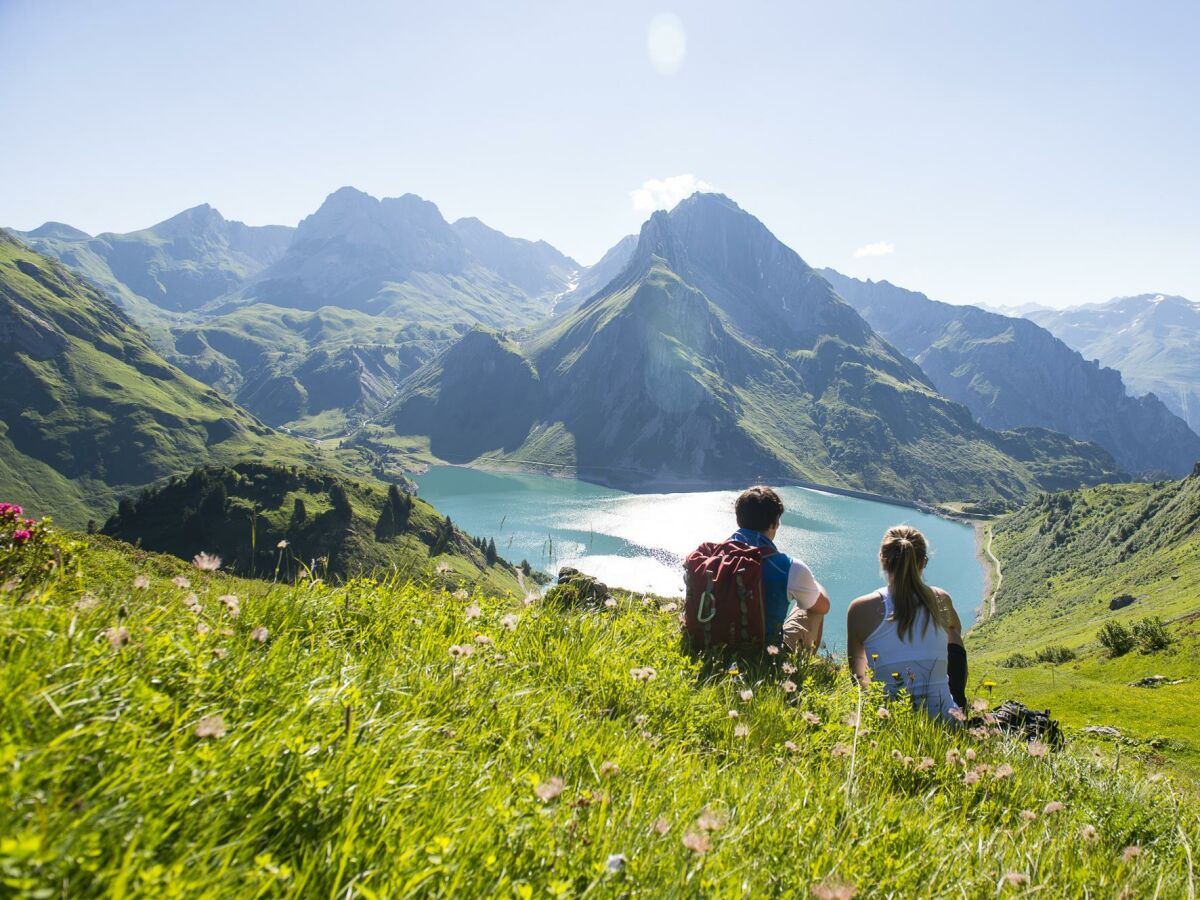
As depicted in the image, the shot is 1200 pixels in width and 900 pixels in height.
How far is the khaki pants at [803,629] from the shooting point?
23.8 ft

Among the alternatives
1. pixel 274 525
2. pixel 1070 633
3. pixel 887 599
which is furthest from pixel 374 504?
pixel 887 599

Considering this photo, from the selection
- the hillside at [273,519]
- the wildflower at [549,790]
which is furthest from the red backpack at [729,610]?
the hillside at [273,519]

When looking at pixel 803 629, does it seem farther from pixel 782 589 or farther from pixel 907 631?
pixel 907 631

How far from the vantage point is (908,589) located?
736cm

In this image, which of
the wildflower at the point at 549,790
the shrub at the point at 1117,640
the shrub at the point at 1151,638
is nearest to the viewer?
the wildflower at the point at 549,790

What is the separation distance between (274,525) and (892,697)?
142 meters

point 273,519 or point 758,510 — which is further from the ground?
point 758,510

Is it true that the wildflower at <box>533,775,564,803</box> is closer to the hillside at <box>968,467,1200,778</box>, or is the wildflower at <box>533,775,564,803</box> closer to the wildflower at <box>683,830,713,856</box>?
the wildflower at <box>683,830,713,856</box>

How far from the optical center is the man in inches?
282

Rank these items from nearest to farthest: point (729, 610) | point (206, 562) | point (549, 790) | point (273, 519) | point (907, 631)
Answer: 1. point (549, 790)
2. point (206, 562)
3. point (729, 610)
4. point (907, 631)
5. point (273, 519)

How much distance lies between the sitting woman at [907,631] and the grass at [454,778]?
1.63 metres

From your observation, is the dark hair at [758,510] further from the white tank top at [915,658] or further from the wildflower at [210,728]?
the wildflower at [210,728]

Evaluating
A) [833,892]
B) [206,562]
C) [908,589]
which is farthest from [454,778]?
[908,589]

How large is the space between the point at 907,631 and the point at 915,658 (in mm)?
305
